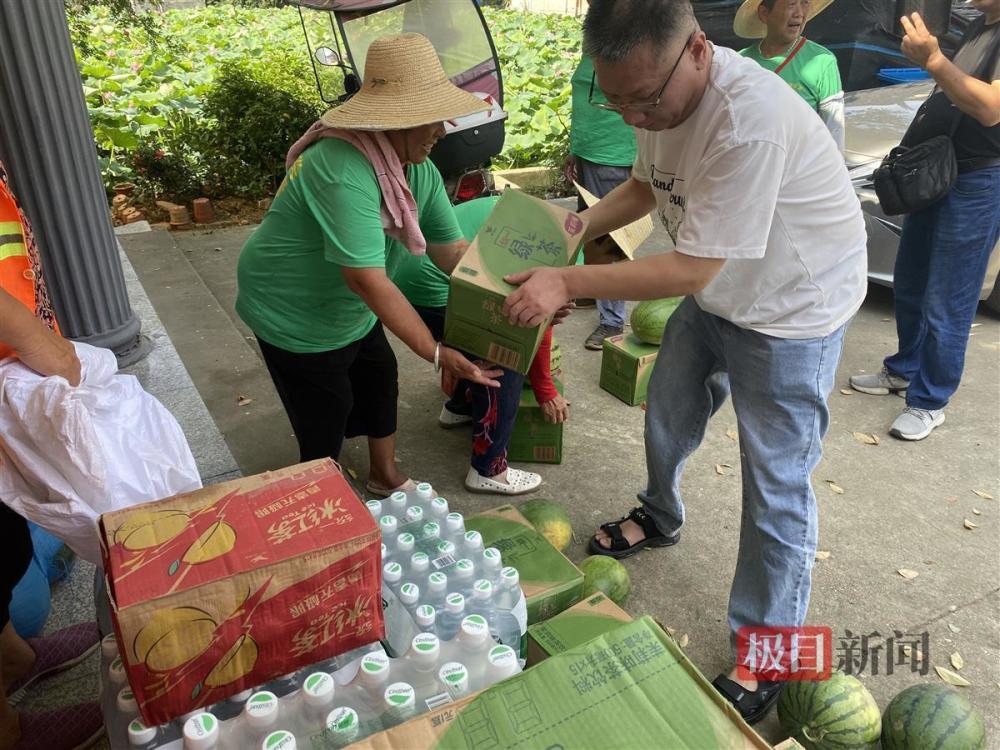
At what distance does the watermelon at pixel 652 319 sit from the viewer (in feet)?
13.1

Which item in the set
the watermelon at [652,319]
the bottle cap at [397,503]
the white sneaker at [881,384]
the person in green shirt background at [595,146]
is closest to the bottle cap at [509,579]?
the bottle cap at [397,503]

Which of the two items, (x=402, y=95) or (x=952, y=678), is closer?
(x=402, y=95)

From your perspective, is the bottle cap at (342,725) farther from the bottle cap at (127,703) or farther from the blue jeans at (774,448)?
the blue jeans at (774,448)

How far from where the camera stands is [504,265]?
2.27 m

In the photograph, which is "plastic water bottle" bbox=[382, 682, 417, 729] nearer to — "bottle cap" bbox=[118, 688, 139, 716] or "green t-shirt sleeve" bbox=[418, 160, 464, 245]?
"bottle cap" bbox=[118, 688, 139, 716]

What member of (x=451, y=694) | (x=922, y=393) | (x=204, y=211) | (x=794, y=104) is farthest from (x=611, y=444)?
(x=204, y=211)

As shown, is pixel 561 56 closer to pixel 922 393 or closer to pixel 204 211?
pixel 204 211

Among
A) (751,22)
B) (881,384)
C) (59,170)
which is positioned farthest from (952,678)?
(59,170)

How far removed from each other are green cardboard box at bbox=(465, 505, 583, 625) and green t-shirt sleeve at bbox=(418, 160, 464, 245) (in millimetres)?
1117

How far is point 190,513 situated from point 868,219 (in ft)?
16.8

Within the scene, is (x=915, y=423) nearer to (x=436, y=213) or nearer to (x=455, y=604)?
(x=436, y=213)

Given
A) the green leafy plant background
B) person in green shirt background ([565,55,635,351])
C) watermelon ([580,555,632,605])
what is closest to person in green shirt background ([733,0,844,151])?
person in green shirt background ([565,55,635,351])

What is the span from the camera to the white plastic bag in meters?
1.59

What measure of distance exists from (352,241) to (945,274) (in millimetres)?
3043
